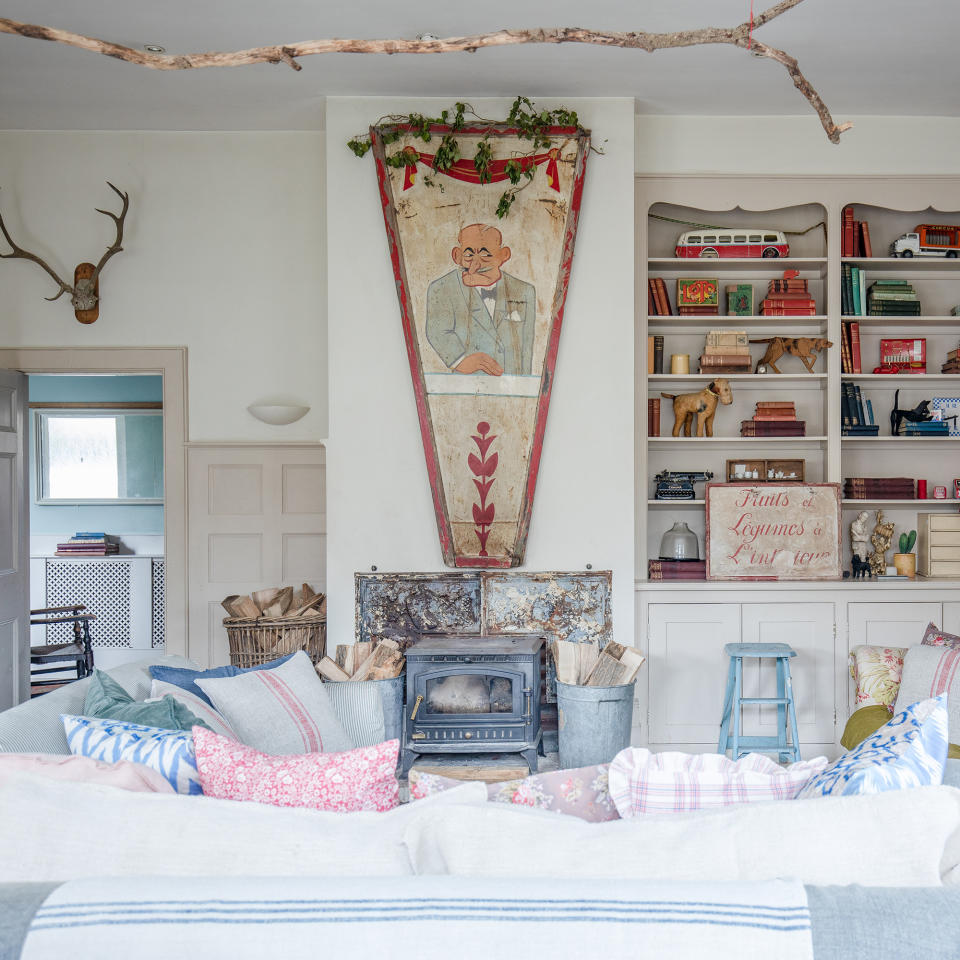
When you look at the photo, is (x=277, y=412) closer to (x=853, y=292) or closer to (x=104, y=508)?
(x=104, y=508)

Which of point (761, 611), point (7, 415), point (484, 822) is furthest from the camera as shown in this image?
point (7, 415)

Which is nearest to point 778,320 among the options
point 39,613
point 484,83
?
point 484,83

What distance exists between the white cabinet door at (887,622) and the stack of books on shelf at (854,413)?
2.92 feet

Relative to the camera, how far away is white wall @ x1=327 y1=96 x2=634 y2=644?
3.92 meters

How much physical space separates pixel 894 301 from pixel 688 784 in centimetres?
374

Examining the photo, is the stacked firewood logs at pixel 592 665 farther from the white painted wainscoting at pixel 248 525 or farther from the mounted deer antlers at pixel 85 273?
the mounted deer antlers at pixel 85 273

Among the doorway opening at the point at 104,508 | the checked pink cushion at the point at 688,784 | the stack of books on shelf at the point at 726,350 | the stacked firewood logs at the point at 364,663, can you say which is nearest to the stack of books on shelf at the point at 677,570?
the stack of books on shelf at the point at 726,350

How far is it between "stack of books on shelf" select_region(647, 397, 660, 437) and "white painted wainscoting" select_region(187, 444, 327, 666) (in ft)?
5.68

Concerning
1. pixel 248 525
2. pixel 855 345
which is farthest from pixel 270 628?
pixel 855 345

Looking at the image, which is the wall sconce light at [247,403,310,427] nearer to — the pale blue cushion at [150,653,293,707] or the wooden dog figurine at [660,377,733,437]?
the wooden dog figurine at [660,377,733,437]

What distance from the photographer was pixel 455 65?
3629mm

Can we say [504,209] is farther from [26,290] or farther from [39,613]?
[39,613]

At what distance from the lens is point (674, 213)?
452 centimetres

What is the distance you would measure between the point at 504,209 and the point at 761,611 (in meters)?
2.27
